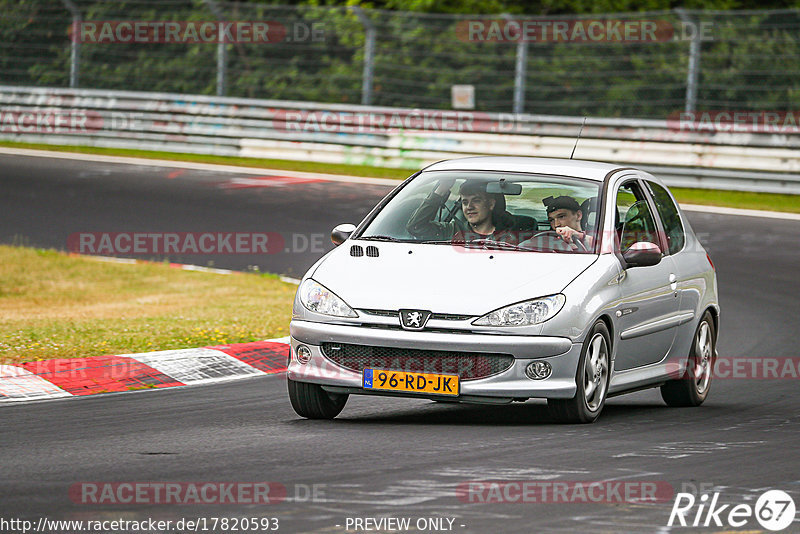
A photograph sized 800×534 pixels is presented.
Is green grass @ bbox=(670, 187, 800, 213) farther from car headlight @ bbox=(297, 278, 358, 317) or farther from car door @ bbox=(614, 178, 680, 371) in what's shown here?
car headlight @ bbox=(297, 278, 358, 317)

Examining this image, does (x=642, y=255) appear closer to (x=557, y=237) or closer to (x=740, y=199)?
(x=557, y=237)

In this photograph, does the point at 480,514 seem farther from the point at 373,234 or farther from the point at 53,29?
the point at 53,29

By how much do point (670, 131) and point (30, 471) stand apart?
1802 cm

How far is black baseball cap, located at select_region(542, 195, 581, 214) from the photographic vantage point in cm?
912

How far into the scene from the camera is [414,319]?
7914 mm

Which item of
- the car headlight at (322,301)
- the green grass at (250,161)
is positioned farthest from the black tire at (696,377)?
the green grass at (250,161)

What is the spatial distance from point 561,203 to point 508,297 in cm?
138

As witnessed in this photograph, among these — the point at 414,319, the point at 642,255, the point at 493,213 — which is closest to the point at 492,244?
the point at 493,213

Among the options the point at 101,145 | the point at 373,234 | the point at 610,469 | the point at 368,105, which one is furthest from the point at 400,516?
the point at 101,145

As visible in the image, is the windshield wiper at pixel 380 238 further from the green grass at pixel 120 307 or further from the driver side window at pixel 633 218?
the green grass at pixel 120 307

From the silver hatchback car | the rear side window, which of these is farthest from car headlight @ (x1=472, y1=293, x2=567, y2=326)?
the rear side window

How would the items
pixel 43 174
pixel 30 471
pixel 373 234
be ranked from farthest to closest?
pixel 43 174 → pixel 373 234 → pixel 30 471

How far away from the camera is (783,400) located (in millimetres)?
9867

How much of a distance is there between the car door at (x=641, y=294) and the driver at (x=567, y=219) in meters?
0.24
